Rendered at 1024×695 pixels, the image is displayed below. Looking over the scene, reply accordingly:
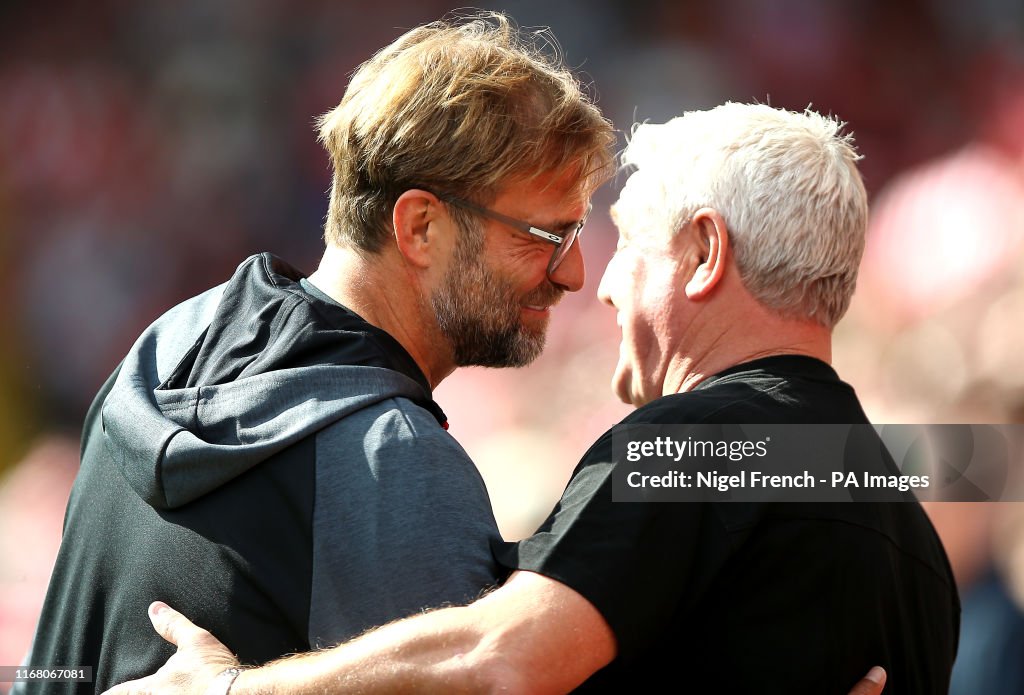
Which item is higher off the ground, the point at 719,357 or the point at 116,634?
the point at 719,357

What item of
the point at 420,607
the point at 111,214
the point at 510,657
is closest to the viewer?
the point at 510,657

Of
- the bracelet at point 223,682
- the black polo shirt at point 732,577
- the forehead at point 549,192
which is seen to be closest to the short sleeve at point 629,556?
the black polo shirt at point 732,577

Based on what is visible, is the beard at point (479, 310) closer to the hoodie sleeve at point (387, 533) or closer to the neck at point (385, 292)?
the neck at point (385, 292)

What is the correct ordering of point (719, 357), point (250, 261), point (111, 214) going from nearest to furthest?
1. point (719, 357)
2. point (250, 261)
3. point (111, 214)

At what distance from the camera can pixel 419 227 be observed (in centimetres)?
230

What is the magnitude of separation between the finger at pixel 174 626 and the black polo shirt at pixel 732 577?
58 centimetres

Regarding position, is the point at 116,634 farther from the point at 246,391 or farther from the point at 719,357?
the point at 719,357

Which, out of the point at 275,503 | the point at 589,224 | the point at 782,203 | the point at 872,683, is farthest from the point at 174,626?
the point at 589,224

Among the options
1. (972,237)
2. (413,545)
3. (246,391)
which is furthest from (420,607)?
(972,237)

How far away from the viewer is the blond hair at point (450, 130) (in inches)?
88.7

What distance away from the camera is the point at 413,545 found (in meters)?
1.82

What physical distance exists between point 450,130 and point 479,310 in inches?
16.1

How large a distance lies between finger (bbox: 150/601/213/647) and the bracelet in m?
0.10

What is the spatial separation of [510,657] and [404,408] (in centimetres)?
54
